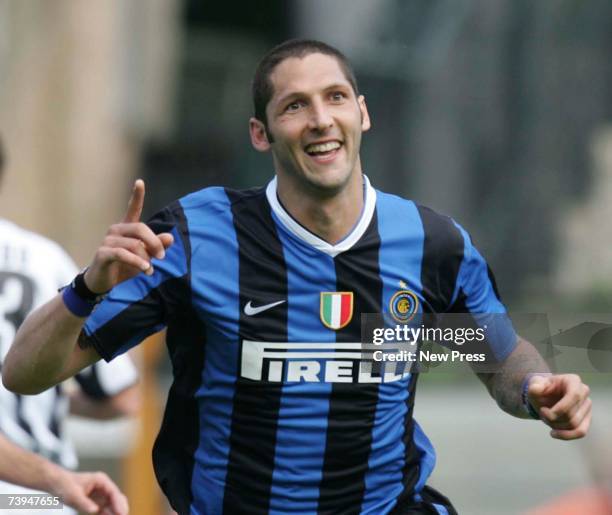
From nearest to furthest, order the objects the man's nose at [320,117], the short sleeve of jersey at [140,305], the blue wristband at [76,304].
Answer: the blue wristband at [76,304] → the short sleeve of jersey at [140,305] → the man's nose at [320,117]

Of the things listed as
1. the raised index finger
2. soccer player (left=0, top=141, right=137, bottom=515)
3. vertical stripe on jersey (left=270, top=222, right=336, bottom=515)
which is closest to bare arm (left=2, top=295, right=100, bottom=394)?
the raised index finger

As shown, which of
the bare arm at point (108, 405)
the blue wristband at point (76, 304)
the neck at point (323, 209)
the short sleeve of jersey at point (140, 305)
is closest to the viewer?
the blue wristband at point (76, 304)

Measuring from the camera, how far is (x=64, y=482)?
439 cm

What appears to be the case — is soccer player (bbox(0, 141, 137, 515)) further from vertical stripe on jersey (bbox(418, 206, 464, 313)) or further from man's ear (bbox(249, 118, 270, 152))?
vertical stripe on jersey (bbox(418, 206, 464, 313))

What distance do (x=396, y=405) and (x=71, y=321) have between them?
3.30 ft

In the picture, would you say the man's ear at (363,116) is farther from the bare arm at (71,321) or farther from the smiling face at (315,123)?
the bare arm at (71,321)

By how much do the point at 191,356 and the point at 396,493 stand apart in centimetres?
71

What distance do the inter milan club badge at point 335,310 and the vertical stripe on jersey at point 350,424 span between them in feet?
0.06

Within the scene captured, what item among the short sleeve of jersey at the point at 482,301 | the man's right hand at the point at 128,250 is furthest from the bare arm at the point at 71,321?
the short sleeve of jersey at the point at 482,301

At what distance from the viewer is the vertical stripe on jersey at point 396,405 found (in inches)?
167

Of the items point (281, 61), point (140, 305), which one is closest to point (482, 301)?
point (281, 61)

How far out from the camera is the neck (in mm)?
4301

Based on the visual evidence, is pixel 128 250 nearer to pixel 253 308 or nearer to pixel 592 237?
pixel 253 308

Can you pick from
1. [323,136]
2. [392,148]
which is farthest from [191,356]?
[392,148]
